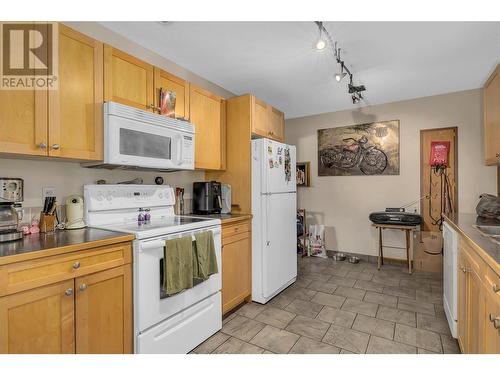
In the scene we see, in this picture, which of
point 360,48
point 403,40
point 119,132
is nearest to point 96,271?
point 119,132

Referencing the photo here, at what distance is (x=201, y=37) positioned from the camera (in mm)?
2150

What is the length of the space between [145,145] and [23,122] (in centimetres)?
71

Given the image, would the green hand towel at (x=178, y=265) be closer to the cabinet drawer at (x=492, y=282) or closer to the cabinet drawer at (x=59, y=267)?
the cabinet drawer at (x=59, y=267)

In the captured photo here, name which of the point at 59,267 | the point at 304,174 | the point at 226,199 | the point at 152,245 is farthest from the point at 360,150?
the point at 59,267

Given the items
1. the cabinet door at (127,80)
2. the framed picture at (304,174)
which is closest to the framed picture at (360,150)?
the framed picture at (304,174)

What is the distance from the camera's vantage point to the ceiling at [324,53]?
6.66ft

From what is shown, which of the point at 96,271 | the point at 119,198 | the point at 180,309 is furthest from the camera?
the point at 119,198

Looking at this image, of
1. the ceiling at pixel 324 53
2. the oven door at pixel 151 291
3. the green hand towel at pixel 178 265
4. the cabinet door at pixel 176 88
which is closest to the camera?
the oven door at pixel 151 291

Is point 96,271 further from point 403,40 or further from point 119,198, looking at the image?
point 403,40

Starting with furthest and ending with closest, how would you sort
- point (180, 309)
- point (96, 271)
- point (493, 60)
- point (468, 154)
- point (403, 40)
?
point (468, 154) < point (493, 60) < point (403, 40) < point (180, 309) < point (96, 271)

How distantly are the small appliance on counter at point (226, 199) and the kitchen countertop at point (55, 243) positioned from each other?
1291 millimetres

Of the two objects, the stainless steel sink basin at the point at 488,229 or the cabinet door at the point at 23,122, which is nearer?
the cabinet door at the point at 23,122

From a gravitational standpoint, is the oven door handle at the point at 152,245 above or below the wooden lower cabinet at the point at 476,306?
above

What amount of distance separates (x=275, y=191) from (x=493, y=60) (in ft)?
8.01
